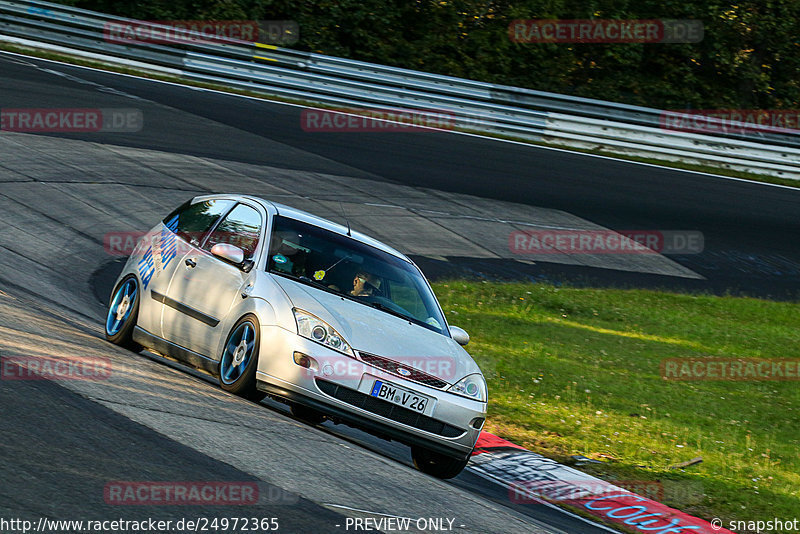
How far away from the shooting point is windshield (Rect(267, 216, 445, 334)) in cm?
780

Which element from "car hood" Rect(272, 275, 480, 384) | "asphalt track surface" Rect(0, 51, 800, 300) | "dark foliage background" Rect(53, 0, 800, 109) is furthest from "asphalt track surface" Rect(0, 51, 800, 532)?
"dark foliage background" Rect(53, 0, 800, 109)

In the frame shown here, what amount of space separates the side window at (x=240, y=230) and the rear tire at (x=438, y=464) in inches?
82.4

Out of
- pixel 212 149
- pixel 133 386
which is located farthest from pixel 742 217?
pixel 133 386

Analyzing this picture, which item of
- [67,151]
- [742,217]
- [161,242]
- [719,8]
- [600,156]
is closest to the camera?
[161,242]

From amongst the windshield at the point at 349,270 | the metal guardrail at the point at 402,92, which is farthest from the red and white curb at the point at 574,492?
the metal guardrail at the point at 402,92

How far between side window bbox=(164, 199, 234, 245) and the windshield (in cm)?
82

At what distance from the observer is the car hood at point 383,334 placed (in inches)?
278

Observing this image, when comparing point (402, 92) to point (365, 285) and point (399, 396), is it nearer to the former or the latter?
point (365, 285)

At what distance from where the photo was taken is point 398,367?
6988 mm

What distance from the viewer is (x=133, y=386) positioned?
693 centimetres

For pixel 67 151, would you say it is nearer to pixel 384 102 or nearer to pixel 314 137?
pixel 314 137

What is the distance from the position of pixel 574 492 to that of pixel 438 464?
125 cm

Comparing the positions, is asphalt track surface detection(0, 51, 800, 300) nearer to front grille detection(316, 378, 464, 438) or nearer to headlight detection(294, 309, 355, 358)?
headlight detection(294, 309, 355, 358)

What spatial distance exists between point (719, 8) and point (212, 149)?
1948 centimetres
